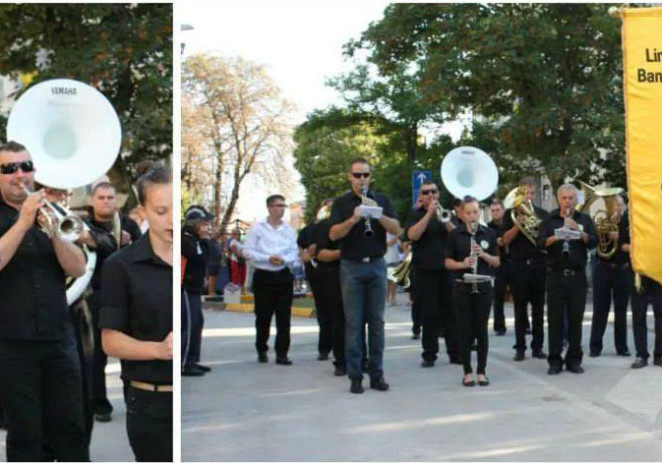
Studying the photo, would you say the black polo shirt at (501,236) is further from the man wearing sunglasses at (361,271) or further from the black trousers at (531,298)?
the man wearing sunglasses at (361,271)

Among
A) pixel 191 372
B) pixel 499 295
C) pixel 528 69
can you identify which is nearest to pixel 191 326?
pixel 191 372

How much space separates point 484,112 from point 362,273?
980 centimetres

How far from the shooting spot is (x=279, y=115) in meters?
20.9

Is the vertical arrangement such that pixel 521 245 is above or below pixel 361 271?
above

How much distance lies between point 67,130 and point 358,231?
4368mm

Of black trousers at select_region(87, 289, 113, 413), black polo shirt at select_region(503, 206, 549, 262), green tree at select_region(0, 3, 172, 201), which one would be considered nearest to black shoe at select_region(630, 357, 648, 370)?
black polo shirt at select_region(503, 206, 549, 262)

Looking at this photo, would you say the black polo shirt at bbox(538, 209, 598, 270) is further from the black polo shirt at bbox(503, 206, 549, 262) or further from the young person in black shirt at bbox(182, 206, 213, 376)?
the young person in black shirt at bbox(182, 206, 213, 376)

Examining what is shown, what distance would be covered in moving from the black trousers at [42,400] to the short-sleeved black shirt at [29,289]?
66 millimetres

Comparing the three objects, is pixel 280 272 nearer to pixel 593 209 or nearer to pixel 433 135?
pixel 593 209

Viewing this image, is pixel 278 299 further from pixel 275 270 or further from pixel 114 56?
pixel 114 56

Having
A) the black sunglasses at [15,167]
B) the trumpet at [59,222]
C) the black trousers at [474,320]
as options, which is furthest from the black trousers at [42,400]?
the black trousers at [474,320]

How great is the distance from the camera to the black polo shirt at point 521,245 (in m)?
11.7

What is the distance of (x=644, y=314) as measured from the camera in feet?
35.2

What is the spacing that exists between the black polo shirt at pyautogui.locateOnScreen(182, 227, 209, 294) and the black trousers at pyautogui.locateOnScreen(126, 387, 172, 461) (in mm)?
5160
